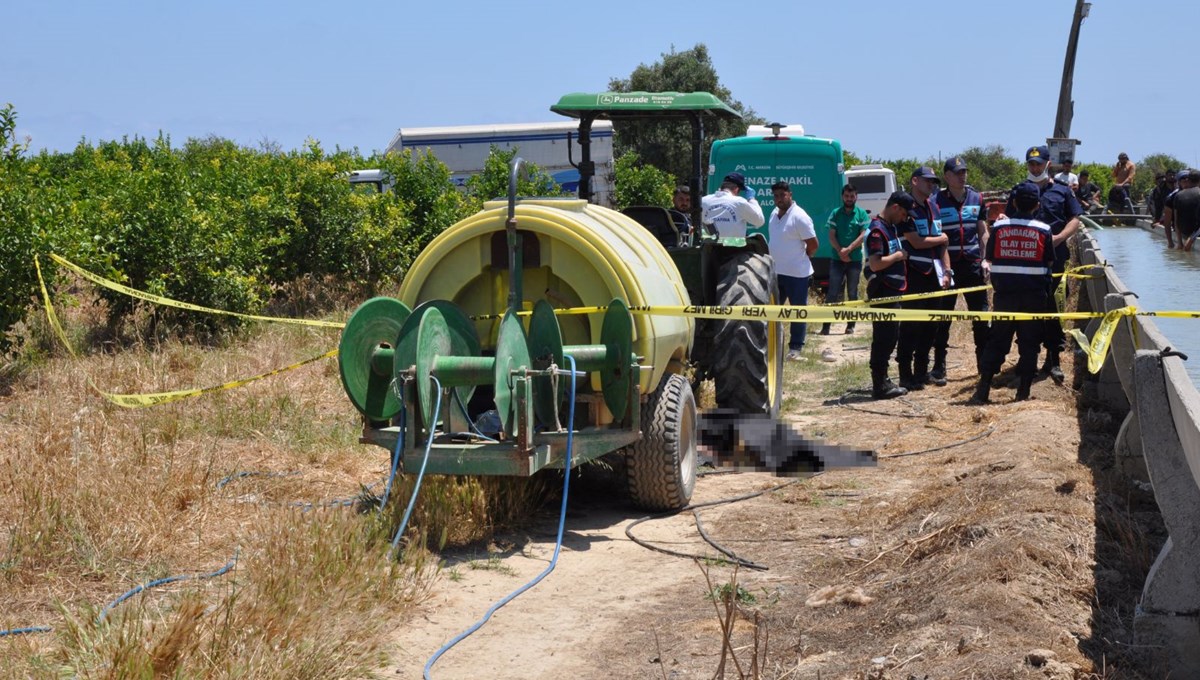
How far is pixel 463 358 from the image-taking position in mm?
6156

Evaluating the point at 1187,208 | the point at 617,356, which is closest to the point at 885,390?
the point at 617,356

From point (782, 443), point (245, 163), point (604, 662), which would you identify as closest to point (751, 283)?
point (782, 443)

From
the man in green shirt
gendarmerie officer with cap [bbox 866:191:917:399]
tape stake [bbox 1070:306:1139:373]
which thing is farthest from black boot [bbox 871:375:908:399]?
the man in green shirt

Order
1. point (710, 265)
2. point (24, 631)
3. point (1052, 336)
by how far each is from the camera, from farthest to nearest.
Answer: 1. point (1052, 336)
2. point (710, 265)
3. point (24, 631)

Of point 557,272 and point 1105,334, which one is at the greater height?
point 557,272

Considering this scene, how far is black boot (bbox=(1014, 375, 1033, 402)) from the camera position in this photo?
388 inches

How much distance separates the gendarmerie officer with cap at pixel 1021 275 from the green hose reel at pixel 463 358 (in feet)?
14.2

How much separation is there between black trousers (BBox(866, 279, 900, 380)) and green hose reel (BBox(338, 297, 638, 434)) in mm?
4602

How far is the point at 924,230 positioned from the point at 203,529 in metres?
6.76

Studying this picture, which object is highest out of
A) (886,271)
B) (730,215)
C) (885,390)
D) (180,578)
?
(730,215)

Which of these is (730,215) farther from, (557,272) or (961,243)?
(557,272)

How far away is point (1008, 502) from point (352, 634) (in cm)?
317

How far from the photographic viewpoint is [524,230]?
670cm

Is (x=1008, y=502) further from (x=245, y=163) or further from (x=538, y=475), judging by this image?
(x=245, y=163)
